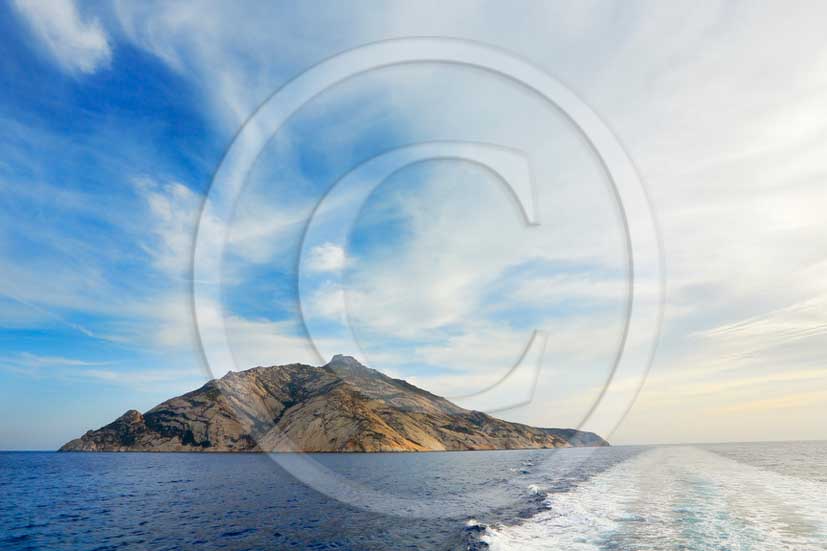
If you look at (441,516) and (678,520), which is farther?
(441,516)

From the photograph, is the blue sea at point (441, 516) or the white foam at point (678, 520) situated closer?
the white foam at point (678, 520)

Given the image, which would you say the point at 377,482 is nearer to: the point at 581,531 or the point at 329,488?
the point at 329,488

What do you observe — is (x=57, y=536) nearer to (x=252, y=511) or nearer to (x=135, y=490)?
(x=252, y=511)

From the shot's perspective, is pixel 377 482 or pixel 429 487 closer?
pixel 429 487

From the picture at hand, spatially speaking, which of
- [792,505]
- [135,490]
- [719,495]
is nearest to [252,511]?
[135,490]

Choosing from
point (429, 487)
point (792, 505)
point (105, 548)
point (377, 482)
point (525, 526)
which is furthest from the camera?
point (377, 482)

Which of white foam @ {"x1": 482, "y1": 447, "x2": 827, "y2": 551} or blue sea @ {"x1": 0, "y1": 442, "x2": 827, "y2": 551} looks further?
blue sea @ {"x1": 0, "y1": 442, "x2": 827, "y2": 551}

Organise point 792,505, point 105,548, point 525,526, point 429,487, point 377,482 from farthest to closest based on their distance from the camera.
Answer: point 377,482
point 429,487
point 792,505
point 525,526
point 105,548
